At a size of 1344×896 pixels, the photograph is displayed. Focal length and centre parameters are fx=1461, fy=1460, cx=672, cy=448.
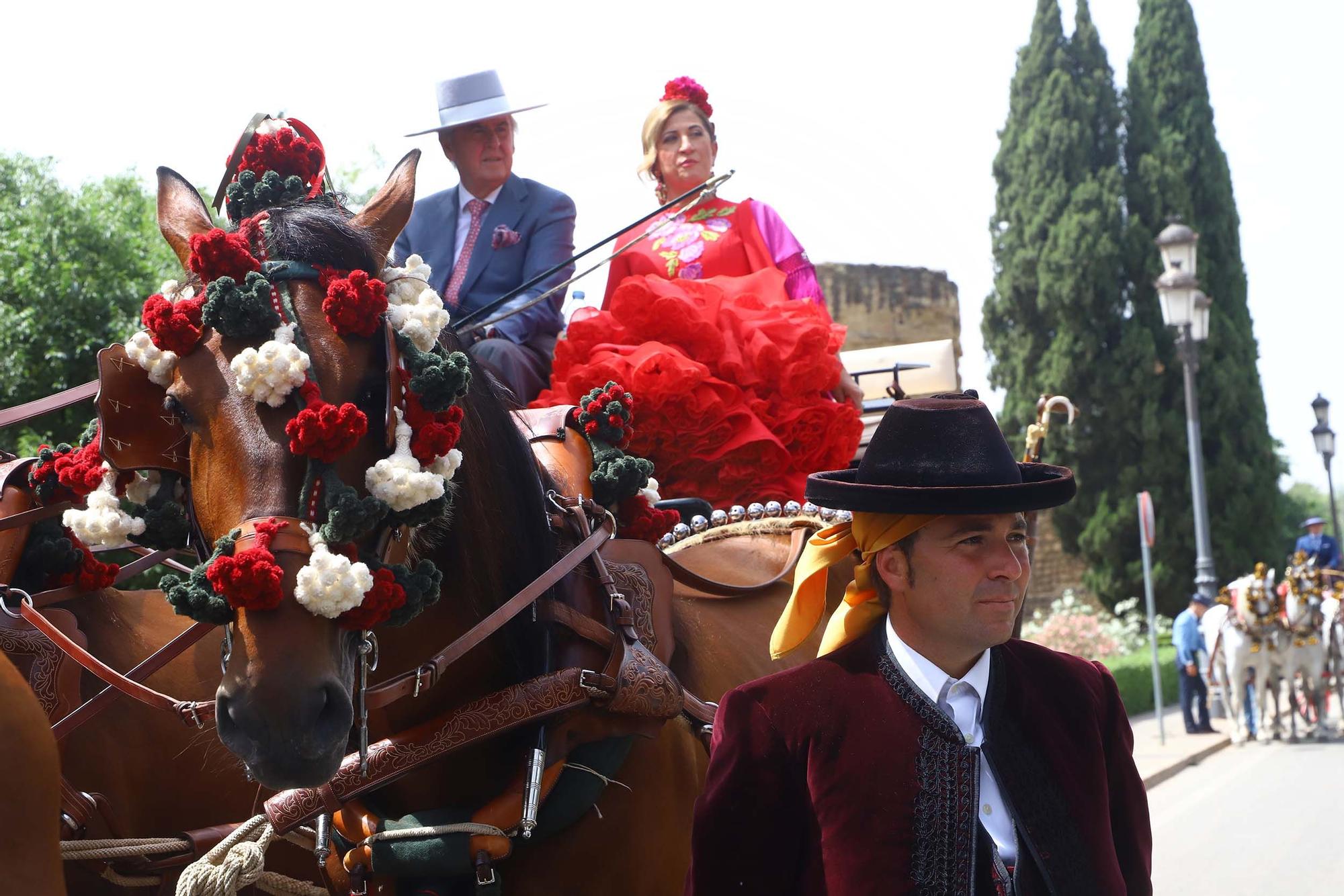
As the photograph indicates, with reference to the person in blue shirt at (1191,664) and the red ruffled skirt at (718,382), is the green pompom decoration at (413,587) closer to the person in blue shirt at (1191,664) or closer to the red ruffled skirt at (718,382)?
the red ruffled skirt at (718,382)

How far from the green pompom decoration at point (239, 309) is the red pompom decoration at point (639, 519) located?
52.8 inches

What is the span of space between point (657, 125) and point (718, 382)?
1337 millimetres

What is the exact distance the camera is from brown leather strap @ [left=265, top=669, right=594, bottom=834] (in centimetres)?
304

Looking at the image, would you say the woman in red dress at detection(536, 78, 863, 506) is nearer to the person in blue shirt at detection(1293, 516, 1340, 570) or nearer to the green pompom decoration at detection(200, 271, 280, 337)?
the green pompom decoration at detection(200, 271, 280, 337)

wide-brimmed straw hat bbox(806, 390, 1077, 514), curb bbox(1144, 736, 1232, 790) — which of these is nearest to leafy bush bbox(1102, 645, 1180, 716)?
curb bbox(1144, 736, 1232, 790)

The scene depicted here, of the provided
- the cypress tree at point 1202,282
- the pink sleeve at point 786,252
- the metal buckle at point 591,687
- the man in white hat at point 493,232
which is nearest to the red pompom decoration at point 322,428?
the metal buckle at point 591,687

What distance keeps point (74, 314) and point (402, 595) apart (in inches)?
440

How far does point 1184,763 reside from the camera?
46.3 ft

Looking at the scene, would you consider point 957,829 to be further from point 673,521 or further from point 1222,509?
point 1222,509

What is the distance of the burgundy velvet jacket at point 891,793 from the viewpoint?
2.42 metres

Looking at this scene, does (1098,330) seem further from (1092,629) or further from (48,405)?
(48,405)

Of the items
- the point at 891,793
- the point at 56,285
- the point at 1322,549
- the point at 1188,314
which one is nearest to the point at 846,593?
the point at 891,793

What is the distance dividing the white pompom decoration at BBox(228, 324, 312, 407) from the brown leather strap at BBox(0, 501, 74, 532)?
1.40m

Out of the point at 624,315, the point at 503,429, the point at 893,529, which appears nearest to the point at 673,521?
the point at 503,429
